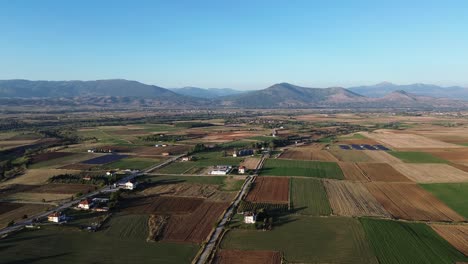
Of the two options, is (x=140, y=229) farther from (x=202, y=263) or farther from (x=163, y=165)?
(x=163, y=165)

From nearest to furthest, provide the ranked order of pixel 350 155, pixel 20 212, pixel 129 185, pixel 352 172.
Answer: pixel 20 212 → pixel 129 185 → pixel 352 172 → pixel 350 155

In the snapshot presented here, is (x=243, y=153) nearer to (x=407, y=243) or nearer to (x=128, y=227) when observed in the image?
(x=128, y=227)

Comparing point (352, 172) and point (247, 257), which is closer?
point (247, 257)

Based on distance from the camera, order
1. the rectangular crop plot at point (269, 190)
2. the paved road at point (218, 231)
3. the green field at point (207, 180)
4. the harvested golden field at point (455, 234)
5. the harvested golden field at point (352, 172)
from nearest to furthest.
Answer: the paved road at point (218, 231) → the harvested golden field at point (455, 234) → the rectangular crop plot at point (269, 190) → the green field at point (207, 180) → the harvested golden field at point (352, 172)

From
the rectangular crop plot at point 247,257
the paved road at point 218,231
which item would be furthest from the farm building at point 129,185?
the rectangular crop plot at point 247,257

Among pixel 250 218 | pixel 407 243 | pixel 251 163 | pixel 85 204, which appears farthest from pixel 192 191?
pixel 407 243

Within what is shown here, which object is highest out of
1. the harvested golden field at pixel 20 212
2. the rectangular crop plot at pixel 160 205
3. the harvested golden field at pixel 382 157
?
the harvested golden field at pixel 382 157

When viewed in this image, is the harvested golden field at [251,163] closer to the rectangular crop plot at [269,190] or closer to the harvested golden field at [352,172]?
the rectangular crop plot at [269,190]
